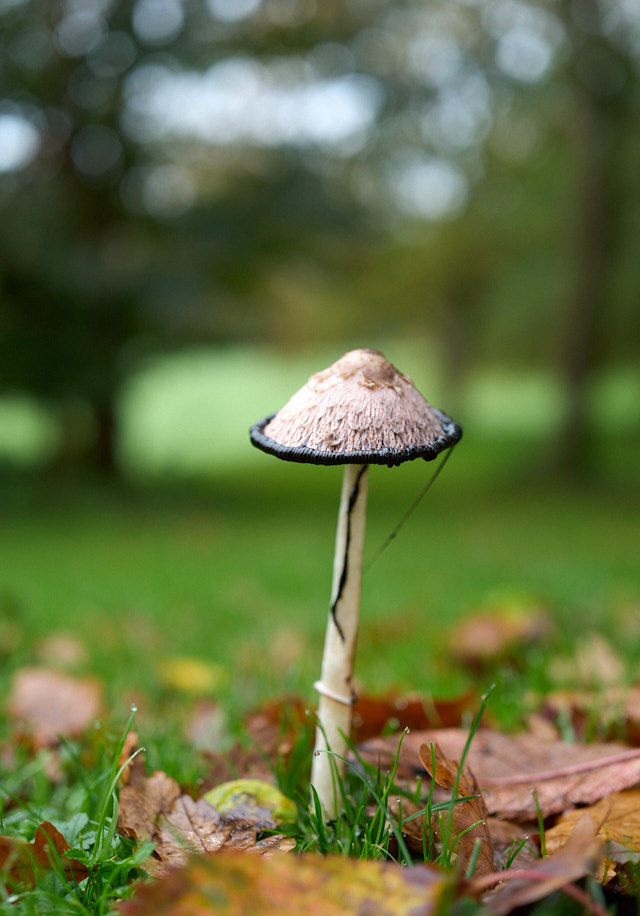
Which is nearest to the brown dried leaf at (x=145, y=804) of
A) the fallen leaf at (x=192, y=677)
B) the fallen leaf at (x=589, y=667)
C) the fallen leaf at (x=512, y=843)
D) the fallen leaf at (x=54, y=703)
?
the fallen leaf at (x=512, y=843)

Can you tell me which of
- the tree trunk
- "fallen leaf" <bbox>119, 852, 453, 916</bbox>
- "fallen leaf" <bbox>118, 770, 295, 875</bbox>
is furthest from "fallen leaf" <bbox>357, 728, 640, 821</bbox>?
the tree trunk

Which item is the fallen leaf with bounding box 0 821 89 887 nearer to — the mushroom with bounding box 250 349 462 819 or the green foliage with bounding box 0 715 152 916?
the green foliage with bounding box 0 715 152 916

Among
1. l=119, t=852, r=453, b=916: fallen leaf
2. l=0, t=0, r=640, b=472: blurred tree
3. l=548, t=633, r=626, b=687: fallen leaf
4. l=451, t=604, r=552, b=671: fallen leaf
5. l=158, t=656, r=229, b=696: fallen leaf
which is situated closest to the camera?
l=119, t=852, r=453, b=916: fallen leaf

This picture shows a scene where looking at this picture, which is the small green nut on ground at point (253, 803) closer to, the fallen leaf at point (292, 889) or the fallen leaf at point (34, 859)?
the fallen leaf at point (34, 859)

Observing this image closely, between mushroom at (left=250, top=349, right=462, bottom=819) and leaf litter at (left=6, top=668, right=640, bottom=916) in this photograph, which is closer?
leaf litter at (left=6, top=668, right=640, bottom=916)

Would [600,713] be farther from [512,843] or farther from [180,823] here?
[180,823]

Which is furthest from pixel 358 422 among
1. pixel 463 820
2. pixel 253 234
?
pixel 253 234
